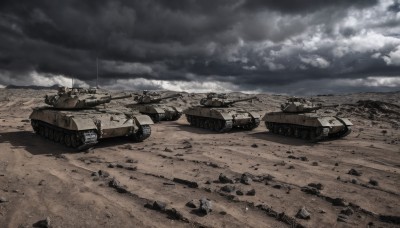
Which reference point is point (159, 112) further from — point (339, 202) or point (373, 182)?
point (339, 202)

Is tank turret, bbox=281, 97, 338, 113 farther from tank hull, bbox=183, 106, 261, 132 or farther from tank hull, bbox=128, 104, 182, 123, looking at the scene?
tank hull, bbox=128, 104, 182, 123

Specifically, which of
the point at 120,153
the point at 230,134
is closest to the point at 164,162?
the point at 120,153

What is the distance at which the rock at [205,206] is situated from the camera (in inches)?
272

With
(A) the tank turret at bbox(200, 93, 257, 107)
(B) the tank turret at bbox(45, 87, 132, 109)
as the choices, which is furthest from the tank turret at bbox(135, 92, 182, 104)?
(B) the tank turret at bbox(45, 87, 132, 109)

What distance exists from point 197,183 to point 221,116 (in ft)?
35.7

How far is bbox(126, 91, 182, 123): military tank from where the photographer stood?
79.5 feet

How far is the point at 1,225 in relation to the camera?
625 cm

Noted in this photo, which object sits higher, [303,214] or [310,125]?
[310,125]

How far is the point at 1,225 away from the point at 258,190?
18.3 feet

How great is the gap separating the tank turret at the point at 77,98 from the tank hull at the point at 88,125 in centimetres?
34

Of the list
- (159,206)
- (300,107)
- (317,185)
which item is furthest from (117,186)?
(300,107)

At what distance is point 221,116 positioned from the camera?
1958 centimetres

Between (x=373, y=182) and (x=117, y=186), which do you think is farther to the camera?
(x=373, y=182)

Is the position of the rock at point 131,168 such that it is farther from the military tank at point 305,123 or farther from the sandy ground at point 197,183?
the military tank at point 305,123
